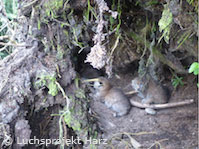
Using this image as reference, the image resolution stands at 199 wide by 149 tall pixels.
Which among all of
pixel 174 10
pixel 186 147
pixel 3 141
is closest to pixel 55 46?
pixel 3 141

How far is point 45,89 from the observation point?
1.85 m

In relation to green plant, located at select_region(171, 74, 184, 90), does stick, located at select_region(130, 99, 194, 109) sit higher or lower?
lower

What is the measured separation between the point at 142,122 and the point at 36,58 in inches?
89.5

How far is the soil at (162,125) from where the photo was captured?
106 inches

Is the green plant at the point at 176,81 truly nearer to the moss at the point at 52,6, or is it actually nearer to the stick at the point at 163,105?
the stick at the point at 163,105

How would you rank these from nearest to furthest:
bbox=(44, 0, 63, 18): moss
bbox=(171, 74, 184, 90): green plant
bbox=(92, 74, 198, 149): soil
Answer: bbox=(44, 0, 63, 18): moss < bbox=(92, 74, 198, 149): soil < bbox=(171, 74, 184, 90): green plant

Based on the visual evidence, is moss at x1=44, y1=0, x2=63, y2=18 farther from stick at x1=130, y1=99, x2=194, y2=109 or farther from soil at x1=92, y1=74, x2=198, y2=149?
stick at x1=130, y1=99, x2=194, y2=109

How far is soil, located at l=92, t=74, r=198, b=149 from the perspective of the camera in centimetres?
270

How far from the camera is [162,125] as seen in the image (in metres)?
3.25

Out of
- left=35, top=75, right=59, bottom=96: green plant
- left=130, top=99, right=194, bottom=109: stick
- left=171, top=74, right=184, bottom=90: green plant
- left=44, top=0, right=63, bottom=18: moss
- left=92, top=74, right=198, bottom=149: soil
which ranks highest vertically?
left=44, top=0, right=63, bottom=18: moss

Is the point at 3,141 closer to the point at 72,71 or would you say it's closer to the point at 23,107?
the point at 23,107

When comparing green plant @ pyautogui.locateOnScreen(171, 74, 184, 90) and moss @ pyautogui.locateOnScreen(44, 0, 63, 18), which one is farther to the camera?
green plant @ pyautogui.locateOnScreen(171, 74, 184, 90)

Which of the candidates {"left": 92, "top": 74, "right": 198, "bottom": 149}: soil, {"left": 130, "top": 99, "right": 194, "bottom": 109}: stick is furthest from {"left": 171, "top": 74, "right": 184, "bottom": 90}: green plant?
{"left": 130, "top": 99, "right": 194, "bottom": 109}: stick

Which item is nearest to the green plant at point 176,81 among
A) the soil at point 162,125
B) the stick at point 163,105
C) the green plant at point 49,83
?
the soil at point 162,125
